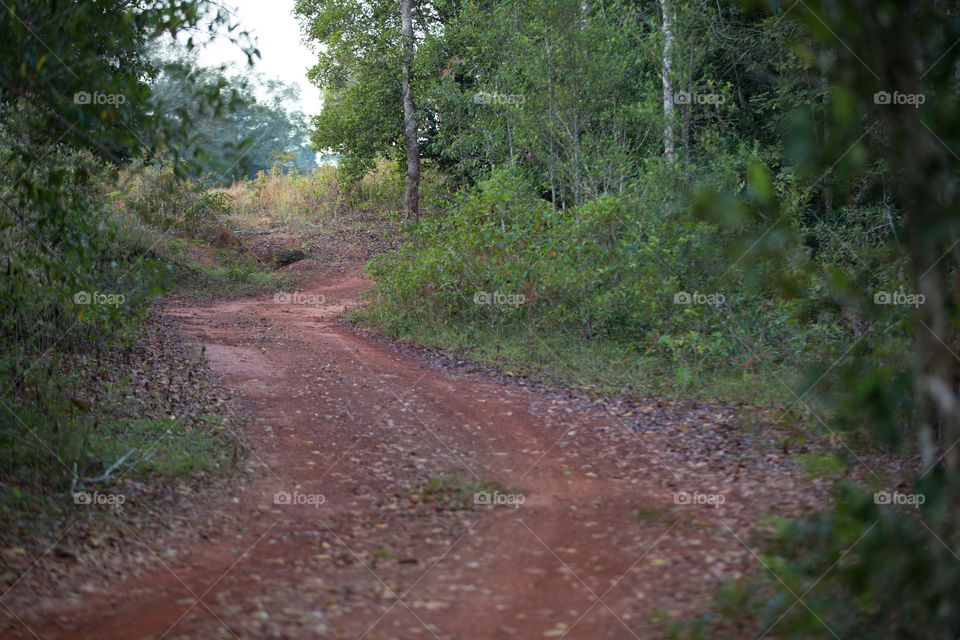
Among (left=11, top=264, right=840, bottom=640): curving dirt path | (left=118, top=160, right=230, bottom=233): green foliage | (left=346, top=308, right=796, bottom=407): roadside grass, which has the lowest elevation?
(left=11, top=264, right=840, bottom=640): curving dirt path

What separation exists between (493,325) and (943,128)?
1078 cm

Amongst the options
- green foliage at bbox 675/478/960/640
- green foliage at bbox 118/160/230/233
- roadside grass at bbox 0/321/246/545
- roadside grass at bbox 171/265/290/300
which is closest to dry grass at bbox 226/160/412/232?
green foliage at bbox 118/160/230/233

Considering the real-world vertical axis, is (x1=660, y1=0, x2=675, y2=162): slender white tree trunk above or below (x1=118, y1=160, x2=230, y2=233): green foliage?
above

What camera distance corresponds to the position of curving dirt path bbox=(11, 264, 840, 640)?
3.93 metres

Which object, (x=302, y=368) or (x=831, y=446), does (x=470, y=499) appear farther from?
(x=302, y=368)

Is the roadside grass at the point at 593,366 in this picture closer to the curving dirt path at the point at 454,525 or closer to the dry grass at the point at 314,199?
the curving dirt path at the point at 454,525

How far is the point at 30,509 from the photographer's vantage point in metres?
4.89

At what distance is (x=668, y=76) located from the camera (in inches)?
569

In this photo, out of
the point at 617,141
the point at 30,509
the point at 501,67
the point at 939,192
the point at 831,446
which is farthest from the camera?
the point at 501,67

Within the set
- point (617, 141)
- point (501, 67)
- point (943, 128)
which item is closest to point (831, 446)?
point (943, 128)

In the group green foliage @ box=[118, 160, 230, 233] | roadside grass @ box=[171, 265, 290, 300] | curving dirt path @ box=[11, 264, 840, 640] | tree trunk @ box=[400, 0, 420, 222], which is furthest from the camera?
tree trunk @ box=[400, 0, 420, 222]

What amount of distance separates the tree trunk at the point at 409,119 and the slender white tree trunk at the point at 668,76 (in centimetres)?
944

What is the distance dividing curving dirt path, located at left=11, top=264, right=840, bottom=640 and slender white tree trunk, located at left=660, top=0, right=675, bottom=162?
6.93 m

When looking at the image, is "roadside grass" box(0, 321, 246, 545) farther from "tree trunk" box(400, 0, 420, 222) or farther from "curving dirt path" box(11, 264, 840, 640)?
"tree trunk" box(400, 0, 420, 222)
